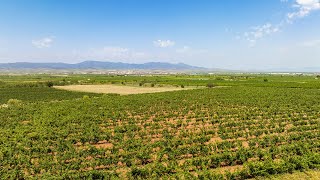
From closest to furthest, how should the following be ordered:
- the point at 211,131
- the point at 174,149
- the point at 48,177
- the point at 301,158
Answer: the point at 48,177 → the point at 301,158 → the point at 174,149 → the point at 211,131

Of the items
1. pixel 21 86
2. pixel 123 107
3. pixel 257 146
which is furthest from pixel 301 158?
pixel 21 86

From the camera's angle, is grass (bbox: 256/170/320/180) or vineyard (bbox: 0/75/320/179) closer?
grass (bbox: 256/170/320/180)

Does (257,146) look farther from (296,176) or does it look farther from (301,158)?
(296,176)

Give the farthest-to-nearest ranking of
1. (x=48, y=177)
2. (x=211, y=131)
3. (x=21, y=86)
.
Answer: (x=21, y=86) < (x=211, y=131) < (x=48, y=177)

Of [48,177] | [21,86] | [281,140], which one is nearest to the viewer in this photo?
[48,177]

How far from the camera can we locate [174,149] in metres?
16.9

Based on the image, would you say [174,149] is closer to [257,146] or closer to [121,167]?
[121,167]

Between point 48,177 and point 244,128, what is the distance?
54.7 feet

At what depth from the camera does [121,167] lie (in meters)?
14.6

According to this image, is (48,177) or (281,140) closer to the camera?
(48,177)

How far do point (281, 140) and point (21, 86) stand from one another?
86009mm

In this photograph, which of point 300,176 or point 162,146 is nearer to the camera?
point 300,176

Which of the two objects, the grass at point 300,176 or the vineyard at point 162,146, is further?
the vineyard at point 162,146

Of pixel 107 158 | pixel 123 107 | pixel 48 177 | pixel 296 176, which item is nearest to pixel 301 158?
pixel 296 176
